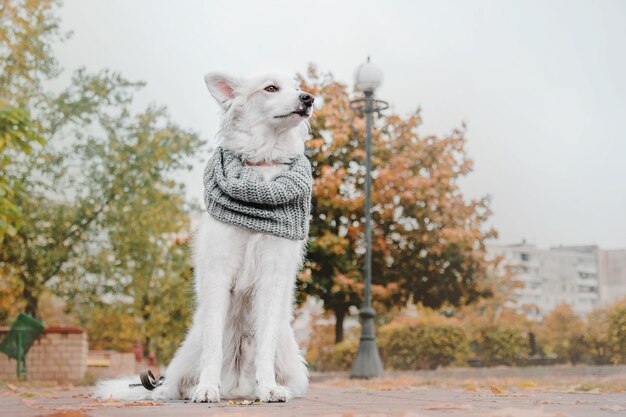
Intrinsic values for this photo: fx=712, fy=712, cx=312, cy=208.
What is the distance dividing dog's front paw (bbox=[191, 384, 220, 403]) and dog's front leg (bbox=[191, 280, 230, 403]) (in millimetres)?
41

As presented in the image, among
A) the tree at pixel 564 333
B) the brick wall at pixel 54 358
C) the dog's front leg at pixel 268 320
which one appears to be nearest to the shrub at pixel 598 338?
the tree at pixel 564 333

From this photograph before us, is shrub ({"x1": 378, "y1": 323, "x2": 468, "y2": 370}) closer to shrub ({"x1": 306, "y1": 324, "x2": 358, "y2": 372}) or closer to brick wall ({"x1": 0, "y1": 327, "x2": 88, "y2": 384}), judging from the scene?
shrub ({"x1": 306, "y1": 324, "x2": 358, "y2": 372})

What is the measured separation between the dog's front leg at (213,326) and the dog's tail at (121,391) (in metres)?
0.57

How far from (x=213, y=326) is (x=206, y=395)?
0.38m

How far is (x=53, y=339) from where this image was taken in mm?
12641

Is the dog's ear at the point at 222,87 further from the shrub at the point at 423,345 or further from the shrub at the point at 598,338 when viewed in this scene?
the shrub at the point at 423,345

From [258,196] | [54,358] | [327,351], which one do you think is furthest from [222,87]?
[327,351]

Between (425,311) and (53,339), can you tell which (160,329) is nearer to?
(53,339)

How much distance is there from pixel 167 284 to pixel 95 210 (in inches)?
85.1

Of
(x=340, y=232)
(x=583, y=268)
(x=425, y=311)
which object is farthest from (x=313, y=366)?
(x=583, y=268)

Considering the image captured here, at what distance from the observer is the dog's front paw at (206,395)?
12.4ft

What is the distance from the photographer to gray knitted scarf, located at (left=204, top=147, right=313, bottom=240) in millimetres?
3984

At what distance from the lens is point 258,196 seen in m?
3.97

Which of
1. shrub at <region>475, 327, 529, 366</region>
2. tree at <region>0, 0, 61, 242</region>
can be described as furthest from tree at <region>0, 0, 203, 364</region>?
shrub at <region>475, 327, 529, 366</region>
